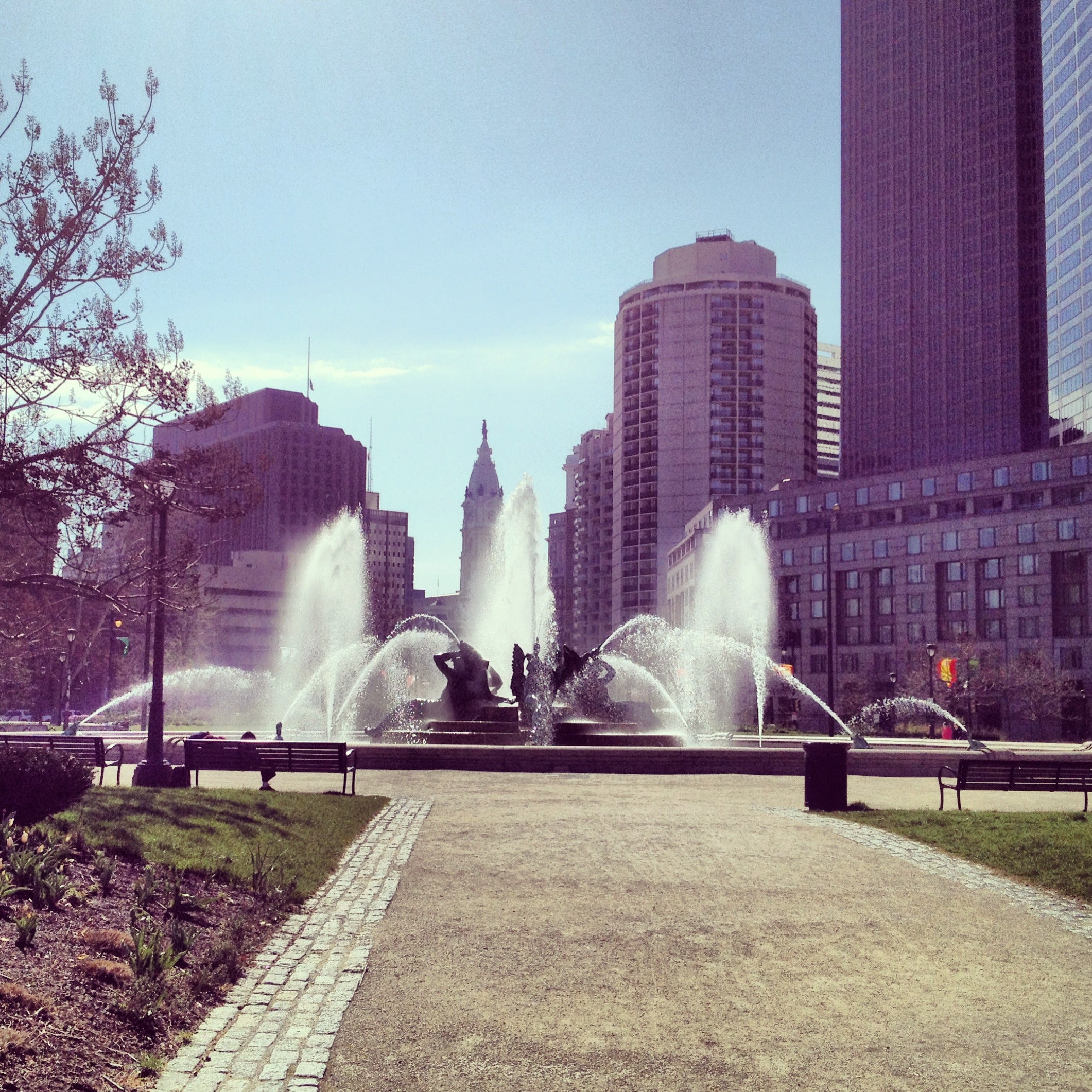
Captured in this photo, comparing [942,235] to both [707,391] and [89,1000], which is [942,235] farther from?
[89,1000]

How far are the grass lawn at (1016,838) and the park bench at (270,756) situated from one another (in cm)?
921

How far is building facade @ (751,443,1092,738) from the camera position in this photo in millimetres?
92125

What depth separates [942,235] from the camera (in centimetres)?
16188

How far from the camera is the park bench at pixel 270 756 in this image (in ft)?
74.2

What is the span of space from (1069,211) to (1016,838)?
10382 centimetres

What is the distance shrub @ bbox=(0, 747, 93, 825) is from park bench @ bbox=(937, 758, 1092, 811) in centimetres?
1441

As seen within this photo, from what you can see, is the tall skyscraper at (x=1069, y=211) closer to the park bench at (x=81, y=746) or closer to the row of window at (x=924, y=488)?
the row of window at (x=924, y=488)

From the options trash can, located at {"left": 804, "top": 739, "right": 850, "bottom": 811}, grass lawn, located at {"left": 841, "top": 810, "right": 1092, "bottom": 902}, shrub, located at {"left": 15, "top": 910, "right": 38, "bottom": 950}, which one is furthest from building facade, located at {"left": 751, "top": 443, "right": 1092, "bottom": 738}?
shrub, located at {"left": 15, "top": 910, "right": 38, "bottom": 950}

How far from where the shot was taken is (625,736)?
36.5m

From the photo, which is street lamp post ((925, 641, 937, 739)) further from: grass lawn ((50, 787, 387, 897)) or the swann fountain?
grass lawn ((50, 787, 387, 897))

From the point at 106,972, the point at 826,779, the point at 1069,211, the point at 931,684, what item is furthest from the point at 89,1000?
the point at 1069,211

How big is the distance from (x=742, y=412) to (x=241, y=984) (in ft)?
563

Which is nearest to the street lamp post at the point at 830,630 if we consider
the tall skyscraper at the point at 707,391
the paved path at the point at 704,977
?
the paved path at the point at 704,977

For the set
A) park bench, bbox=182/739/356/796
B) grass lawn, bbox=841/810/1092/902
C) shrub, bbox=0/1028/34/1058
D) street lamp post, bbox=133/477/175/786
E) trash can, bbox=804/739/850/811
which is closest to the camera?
shrub, bbox=0/1028/34/1058
